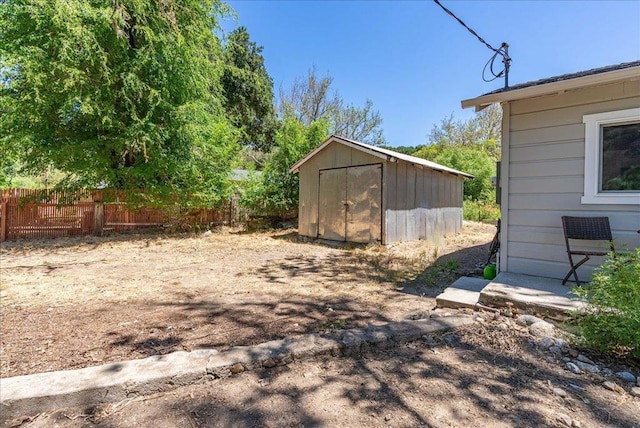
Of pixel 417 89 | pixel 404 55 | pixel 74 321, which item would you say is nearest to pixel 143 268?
pixel 74 321

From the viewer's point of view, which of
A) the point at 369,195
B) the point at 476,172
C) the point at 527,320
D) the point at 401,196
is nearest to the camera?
the point at 527,320

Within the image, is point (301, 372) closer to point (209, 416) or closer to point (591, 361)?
point (209, 416)

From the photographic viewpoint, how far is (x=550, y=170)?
3809 millimetres

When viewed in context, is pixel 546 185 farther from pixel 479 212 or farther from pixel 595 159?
pixel 479 212

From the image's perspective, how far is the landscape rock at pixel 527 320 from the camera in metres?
2.79

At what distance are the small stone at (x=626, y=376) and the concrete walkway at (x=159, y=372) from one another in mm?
1276

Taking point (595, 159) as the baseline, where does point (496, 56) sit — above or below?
above

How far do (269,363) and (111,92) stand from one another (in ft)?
29.5

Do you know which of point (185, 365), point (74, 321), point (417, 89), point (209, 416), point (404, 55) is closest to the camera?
point (209, 416)

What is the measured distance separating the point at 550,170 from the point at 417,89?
13.7 meters

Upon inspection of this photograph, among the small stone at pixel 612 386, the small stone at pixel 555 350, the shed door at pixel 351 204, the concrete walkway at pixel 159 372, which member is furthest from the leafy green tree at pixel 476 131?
the concrete walkway at pixel 159 372

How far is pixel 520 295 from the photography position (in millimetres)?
3189

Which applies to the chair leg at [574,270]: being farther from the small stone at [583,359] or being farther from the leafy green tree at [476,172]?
the leafy green tree at [476,172]

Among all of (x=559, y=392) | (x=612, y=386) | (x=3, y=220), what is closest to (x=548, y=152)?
(x=612, y=386)
